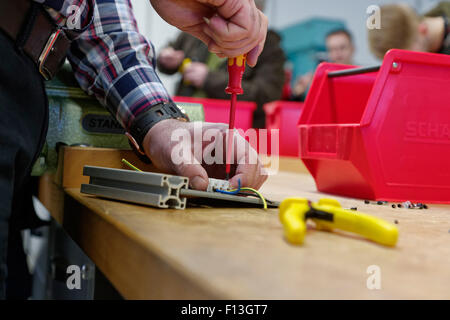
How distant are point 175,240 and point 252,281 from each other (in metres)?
0.09

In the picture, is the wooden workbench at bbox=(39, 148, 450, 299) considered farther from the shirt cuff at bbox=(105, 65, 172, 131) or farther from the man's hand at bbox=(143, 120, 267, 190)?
the shirt cuff at bbox=(105, 65, 172, 131)

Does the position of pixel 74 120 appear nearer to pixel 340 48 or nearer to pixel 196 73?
pixel 196 73

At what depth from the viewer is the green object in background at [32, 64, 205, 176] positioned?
75 centimetres

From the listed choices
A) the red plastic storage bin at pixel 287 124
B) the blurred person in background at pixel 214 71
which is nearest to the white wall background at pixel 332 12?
the blurred person in background at pixel 214 71

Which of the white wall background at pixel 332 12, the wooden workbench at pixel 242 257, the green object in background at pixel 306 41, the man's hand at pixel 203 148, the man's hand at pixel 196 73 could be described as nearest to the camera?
the wooden workbench at pixel 242 257

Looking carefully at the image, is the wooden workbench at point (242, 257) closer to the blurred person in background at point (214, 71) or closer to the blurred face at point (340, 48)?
the blurred person in background at point (214, 71)

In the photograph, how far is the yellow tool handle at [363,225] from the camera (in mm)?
347

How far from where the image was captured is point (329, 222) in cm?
38

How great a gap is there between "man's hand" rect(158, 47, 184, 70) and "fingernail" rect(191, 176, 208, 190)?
5.67ft

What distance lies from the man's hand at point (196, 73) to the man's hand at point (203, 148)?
1.56 meters

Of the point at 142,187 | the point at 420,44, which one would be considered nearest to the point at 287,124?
the point at 420,44

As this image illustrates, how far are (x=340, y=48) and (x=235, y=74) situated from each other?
2.55 meters
